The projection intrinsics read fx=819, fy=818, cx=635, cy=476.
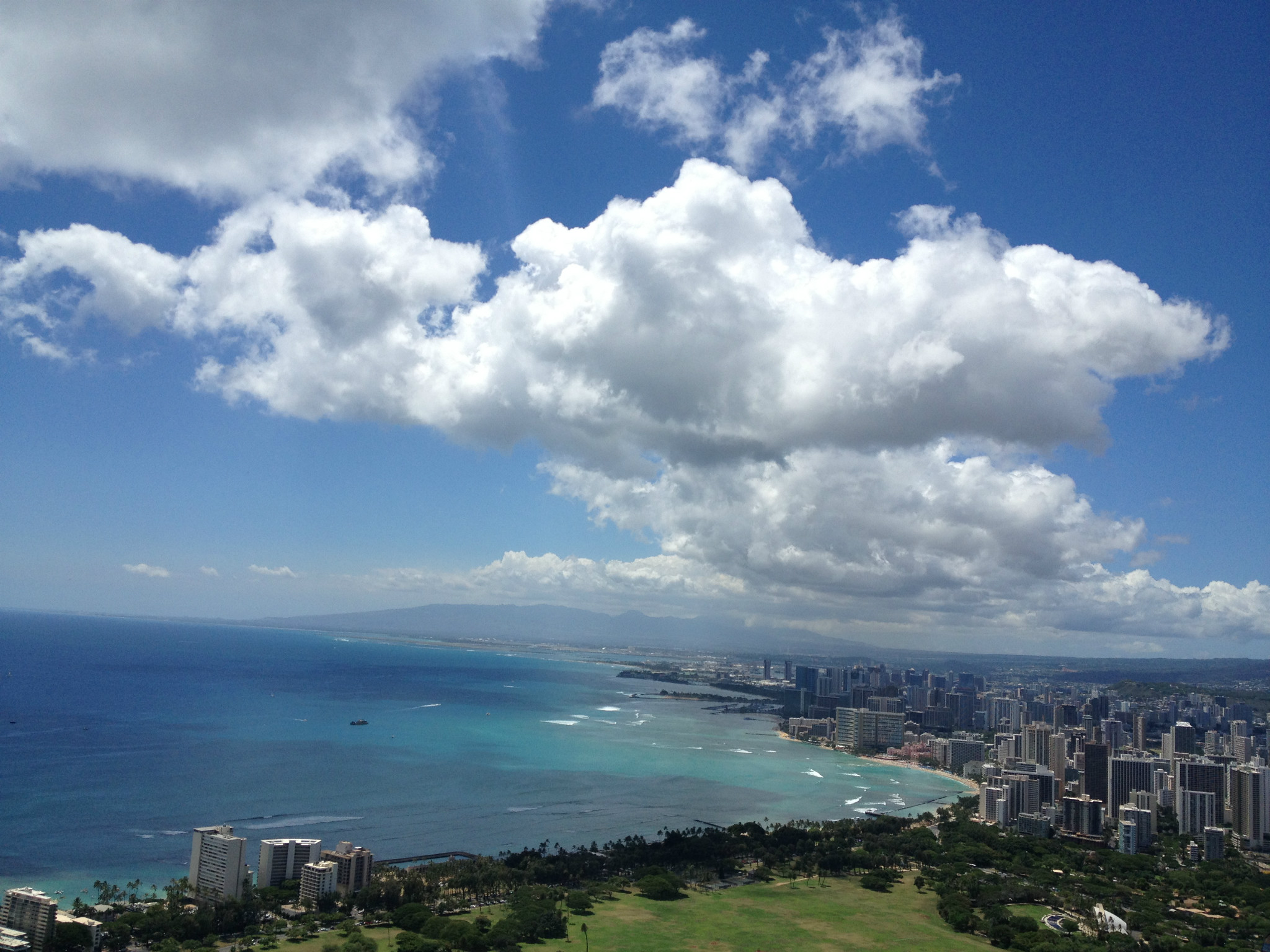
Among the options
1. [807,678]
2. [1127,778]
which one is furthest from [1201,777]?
[807,678]

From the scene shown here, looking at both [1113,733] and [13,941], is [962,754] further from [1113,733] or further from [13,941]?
[13,941]

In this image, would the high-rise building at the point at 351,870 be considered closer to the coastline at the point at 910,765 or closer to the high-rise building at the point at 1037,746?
the coastline at the point at 910,765

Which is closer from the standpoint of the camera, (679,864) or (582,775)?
(679,864)

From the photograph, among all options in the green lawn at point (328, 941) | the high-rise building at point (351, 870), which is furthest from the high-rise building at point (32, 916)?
the high-rise building at point (351, 870)

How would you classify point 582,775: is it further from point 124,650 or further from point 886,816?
point 124,650

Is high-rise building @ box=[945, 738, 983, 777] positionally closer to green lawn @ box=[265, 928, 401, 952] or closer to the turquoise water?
the turquoise water

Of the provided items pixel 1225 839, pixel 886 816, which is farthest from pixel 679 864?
pixel 1225 839
